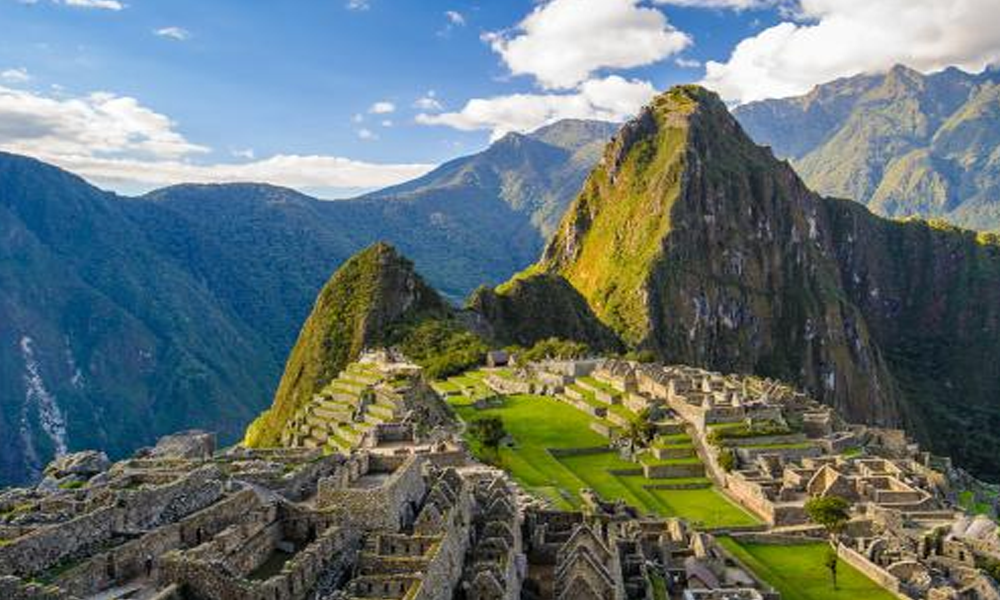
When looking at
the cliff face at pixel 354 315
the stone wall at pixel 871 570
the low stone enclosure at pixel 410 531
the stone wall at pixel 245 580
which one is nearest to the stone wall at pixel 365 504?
the low stone enclosure at pixel 410 531

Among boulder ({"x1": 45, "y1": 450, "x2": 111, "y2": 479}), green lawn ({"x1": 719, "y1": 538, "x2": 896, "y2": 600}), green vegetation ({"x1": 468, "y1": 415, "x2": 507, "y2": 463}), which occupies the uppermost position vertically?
boulder ({"x1": 45, "y1": 450, "x2": 111, "y2": 479})

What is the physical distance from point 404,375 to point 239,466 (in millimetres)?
39443

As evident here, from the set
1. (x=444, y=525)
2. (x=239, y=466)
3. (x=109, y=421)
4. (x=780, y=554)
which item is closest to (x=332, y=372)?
(x=109, y=421)

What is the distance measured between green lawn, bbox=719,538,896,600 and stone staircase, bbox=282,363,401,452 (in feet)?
69.8

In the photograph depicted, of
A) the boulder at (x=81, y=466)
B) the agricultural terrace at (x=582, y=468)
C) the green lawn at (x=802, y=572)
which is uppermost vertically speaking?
the boulder at (x=81, y=466)

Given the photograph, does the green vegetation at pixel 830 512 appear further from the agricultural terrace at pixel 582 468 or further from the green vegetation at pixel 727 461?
the green vegetation at pixel 727 461

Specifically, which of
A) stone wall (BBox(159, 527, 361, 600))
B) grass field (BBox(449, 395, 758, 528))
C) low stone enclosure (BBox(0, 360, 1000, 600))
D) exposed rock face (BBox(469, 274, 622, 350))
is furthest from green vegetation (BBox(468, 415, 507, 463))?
exposed rock face (BBox(469, 274, 622, 350))

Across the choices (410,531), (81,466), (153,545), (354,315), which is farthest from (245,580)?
(354,315)

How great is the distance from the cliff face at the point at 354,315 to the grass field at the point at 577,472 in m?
47.9

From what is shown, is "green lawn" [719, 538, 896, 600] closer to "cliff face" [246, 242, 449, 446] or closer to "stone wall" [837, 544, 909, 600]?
"stone wall" [837, 544, 909, 600]

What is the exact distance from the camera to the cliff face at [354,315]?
407ft

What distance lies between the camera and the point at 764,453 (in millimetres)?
60938

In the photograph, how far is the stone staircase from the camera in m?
57.4

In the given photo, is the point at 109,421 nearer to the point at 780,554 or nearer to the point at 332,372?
the point at 332,372
